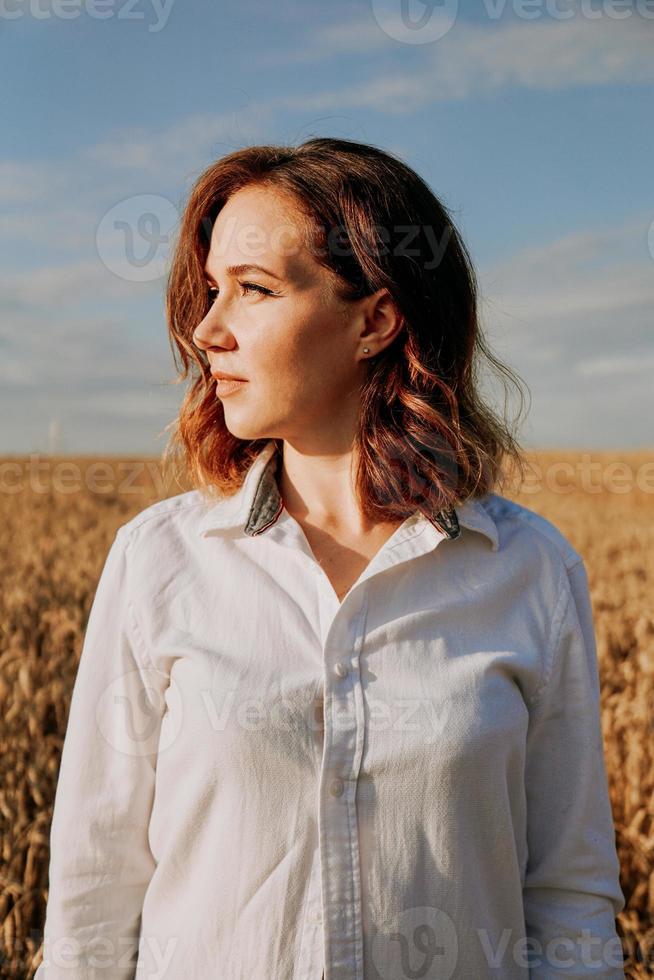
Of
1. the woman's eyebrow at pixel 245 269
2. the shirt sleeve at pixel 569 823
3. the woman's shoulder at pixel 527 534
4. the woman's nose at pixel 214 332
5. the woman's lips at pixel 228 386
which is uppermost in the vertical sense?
the woman's eyebrow at pixel 245 269

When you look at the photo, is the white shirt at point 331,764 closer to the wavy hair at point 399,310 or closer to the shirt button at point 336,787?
the shirt button at point 336,787

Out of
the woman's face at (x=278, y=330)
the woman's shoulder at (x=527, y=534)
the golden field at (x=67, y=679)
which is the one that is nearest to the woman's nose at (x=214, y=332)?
the woman's face at (x=278, y=330)

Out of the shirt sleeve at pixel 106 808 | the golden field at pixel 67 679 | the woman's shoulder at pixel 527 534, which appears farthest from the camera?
the golden field at pixel 67 679

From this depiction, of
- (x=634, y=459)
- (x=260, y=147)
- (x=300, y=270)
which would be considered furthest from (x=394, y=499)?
(x=634, y=459)

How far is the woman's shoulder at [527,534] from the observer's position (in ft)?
6.42

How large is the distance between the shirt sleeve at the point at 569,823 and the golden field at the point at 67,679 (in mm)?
547

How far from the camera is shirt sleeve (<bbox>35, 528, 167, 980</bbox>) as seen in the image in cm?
184

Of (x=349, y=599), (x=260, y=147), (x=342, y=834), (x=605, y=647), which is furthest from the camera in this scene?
(x=605, y=647)

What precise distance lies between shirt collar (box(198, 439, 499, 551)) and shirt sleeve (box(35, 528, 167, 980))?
221mm

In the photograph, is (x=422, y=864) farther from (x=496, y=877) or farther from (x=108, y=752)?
(x=108, y=752)

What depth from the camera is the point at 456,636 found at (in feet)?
6.04

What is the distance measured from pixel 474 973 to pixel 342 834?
364 millimetres

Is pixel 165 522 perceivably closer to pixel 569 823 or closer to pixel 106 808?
pixel 106 808

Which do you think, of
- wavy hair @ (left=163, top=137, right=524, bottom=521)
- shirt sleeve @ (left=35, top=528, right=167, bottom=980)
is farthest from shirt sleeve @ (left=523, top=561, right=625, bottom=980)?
shirt sleeve @ (left=35, top=528, right=167, bottom=980)
